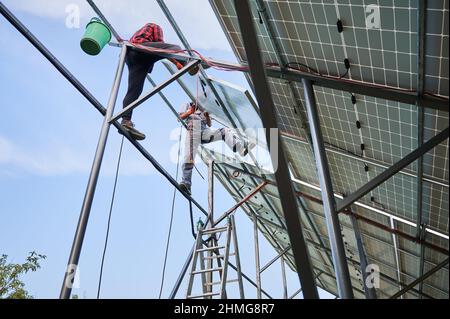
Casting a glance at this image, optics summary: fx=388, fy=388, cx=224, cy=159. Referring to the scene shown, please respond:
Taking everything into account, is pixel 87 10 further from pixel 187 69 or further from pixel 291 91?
pixel 291 91

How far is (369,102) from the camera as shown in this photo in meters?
5.79

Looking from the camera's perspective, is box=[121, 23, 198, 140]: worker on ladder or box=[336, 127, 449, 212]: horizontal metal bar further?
box=[121, 23, 198, 140]: worker on ladder

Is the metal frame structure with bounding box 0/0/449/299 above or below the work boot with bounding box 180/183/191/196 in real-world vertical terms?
below

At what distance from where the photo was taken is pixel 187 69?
5.54 metres

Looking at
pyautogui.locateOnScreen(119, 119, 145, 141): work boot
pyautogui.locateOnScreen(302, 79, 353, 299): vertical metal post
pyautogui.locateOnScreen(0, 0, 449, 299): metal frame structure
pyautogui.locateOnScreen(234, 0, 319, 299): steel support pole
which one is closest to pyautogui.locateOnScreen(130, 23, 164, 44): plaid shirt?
pyautogui.locateOnScreen(0, 0, 449, 299): metal frame structure

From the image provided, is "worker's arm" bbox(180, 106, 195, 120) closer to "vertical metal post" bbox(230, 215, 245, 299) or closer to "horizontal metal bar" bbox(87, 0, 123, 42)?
"horizontal metal bar" bbox(87, 0, 123, 42)

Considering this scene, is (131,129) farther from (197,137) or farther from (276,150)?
(276,150)

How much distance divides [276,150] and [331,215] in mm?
1860

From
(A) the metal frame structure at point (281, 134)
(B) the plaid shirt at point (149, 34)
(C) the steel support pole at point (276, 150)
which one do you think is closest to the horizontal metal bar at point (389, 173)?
(A) the metal frame structure at point (281, 134)

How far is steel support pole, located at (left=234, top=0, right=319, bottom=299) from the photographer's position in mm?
2547

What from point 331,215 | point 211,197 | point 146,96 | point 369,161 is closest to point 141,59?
point 146,96

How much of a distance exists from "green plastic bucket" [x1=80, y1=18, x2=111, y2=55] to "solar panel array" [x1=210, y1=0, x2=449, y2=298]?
1.79 metres

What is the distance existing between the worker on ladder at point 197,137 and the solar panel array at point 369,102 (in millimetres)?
1089

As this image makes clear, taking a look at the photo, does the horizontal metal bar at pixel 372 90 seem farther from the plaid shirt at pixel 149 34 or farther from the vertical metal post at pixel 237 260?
the vertical metal post at pixel 237 260
